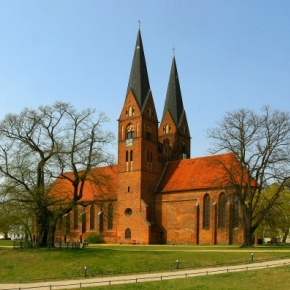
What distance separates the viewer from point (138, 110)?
6400cm

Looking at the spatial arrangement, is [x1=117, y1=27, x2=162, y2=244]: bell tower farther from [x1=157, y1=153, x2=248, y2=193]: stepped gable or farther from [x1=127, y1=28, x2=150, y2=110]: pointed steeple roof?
[x1=157, y1=153, x2=248, y2=193]: stepped gable

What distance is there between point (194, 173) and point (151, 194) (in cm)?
654

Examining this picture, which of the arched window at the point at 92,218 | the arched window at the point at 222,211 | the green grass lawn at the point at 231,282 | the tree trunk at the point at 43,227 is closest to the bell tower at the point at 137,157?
the arched window at the point at 92,218

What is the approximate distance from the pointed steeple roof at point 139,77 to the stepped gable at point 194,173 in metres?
9.92

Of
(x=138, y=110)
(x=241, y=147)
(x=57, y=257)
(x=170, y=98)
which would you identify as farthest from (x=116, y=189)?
(x=57, y=257)

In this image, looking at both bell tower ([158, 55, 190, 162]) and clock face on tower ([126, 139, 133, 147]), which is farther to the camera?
bell tower ([158, 55, 190, 162])

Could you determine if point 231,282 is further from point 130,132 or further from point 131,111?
point 131,111

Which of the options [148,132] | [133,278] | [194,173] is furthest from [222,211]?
[133,278]

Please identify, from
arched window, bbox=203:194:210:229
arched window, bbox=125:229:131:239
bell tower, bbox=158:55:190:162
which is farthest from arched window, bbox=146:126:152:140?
arched window, bbox=125:229:131:239

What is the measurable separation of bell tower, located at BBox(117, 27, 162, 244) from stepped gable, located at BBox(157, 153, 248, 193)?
72.6 inches

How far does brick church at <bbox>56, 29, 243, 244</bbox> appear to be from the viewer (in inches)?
2270

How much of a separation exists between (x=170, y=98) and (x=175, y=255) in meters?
40.2

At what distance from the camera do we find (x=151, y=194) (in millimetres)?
64125

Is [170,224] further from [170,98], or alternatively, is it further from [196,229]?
[170,98]
